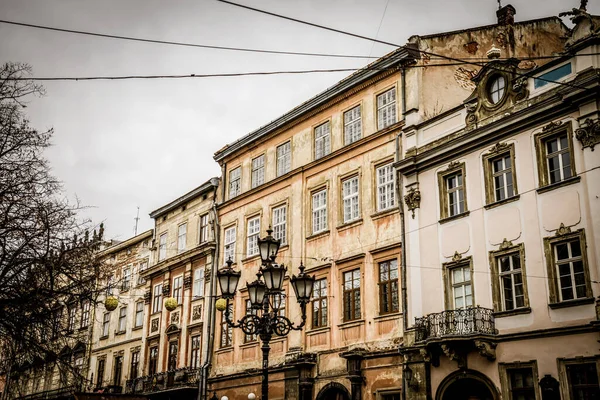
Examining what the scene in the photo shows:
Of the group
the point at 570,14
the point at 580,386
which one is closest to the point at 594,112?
the point at 570,14

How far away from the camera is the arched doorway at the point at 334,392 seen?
2408 centimetres

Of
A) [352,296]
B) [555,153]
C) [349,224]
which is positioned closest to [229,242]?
[349,224]

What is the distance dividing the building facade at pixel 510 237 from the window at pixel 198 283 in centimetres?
1378

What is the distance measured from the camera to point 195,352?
109 feet

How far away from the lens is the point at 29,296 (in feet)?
54.3

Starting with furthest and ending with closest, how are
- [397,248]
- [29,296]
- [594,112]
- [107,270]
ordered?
[397,248], [107,270], [594,112], [29,296]

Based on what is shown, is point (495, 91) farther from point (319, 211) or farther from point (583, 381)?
point (319, 211)

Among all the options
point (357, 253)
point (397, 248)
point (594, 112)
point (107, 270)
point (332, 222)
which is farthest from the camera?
point (332, 222)

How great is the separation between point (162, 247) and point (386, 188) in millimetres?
17611

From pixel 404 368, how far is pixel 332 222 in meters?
6.71

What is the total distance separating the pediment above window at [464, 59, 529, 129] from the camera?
20.5 m

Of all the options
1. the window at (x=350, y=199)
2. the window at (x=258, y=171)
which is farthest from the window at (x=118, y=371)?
the window at (x=350, y=199)

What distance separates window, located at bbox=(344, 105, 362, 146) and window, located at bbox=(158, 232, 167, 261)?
49.1 ft

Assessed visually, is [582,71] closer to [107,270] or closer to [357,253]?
[357,253]
